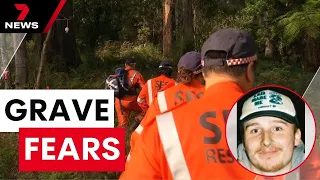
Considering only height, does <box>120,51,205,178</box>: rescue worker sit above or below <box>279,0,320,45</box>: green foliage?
below

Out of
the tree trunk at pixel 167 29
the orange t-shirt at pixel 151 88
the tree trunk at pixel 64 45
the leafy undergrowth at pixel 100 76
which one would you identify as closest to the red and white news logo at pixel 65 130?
the leafy undergrowth at pixel 100 76

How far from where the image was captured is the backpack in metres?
9.43

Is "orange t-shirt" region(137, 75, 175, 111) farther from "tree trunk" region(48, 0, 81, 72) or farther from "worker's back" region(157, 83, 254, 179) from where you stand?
"tree trunk" region(48, 0, 81, 72)

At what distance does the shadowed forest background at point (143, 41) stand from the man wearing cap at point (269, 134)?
5.53 m

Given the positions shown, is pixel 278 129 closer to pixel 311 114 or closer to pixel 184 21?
pixel 311 114

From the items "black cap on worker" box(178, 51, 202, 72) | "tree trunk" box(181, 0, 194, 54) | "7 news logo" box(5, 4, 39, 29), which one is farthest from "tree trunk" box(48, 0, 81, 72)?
"black cap on worker" box(178, 51, 202, 72)

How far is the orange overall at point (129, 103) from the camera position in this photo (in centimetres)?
946

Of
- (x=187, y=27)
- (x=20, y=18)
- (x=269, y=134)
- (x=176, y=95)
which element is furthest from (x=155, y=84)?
(x=187, y=27)

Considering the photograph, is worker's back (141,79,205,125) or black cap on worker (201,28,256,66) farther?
worker's back (141,79,205,125)

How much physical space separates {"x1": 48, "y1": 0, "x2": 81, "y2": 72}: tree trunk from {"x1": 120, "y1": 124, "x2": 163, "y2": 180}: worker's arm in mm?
13537

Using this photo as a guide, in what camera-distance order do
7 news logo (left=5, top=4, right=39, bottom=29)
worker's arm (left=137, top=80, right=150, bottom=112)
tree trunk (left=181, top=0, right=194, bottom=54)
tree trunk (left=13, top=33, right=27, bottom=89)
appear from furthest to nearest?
1. tree trunk (left=181, top=0, right=194, bottom=54)
2. tree trunk (left=13, top=33, right=27, bottom=89)
3. worker's arm (left=137, top=80, right=150, bottom=112)
4. 7 news logo (left=5, top=4, right=39, bottom=29)

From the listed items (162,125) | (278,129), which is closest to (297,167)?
(278,129)

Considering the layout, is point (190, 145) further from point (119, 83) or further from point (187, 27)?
point (187, 27)

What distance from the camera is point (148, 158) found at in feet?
7.63
